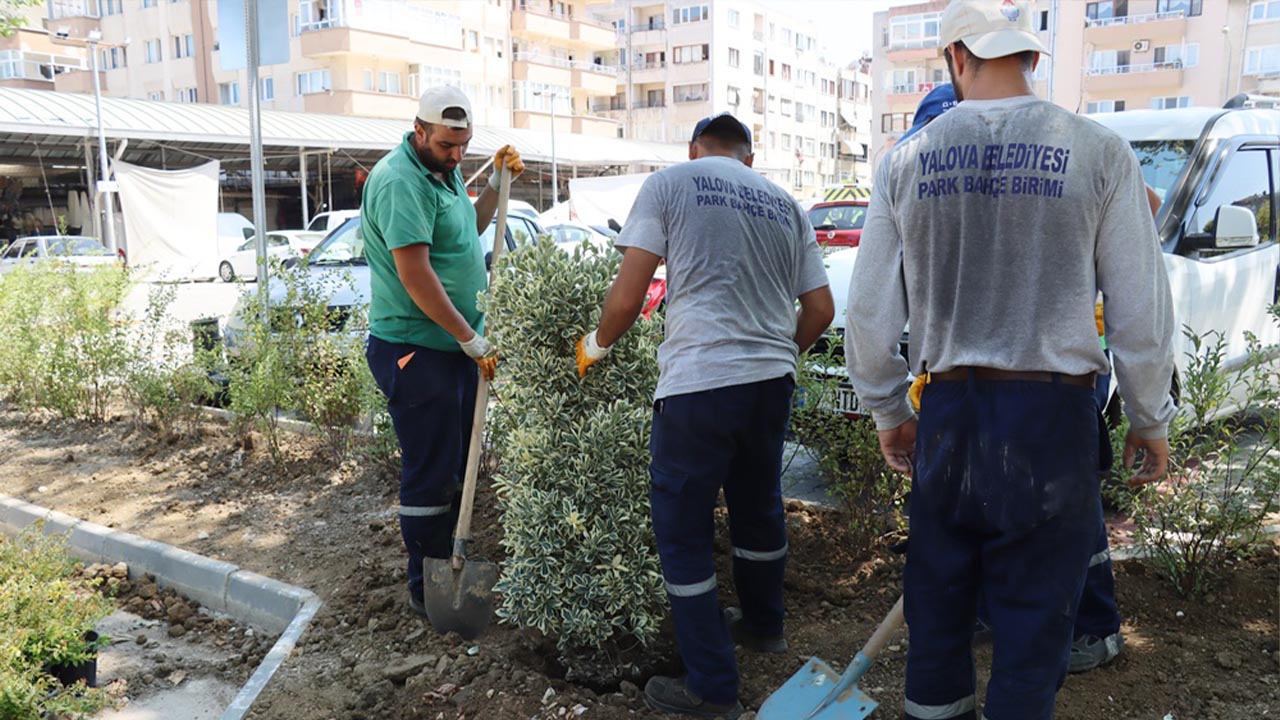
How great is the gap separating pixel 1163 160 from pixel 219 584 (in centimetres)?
558

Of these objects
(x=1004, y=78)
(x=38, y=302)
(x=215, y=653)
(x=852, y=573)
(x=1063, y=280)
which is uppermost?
(x=1004, y=78)

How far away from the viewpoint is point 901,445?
2631mm

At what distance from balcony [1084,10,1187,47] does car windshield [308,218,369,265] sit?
5435cm

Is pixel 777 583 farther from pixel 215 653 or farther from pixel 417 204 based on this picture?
pixel 215 653

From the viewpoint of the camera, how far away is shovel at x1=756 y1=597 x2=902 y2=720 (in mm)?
2916

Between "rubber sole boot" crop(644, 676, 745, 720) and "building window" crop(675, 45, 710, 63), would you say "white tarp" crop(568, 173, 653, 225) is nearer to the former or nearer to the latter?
"rubber sole boot" crop(644, 676, 745, 720)

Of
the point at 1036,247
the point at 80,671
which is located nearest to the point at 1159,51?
the point at 1036,247

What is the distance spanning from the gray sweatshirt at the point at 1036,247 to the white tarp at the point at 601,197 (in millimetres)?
28410

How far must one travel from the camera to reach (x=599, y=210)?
30609mm

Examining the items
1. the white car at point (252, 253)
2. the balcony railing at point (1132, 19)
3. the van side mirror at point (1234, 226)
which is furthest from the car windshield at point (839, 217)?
the balcony railing at point (1132, 19)

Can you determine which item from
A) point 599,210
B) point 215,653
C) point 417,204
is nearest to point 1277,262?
point 417,204

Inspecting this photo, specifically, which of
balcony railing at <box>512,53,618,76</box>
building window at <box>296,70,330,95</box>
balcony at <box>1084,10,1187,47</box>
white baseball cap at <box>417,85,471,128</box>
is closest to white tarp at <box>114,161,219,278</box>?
building window at <box>296,70,330,95</box>

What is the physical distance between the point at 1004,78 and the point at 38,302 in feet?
24.5

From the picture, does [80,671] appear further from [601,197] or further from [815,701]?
[601,197]
